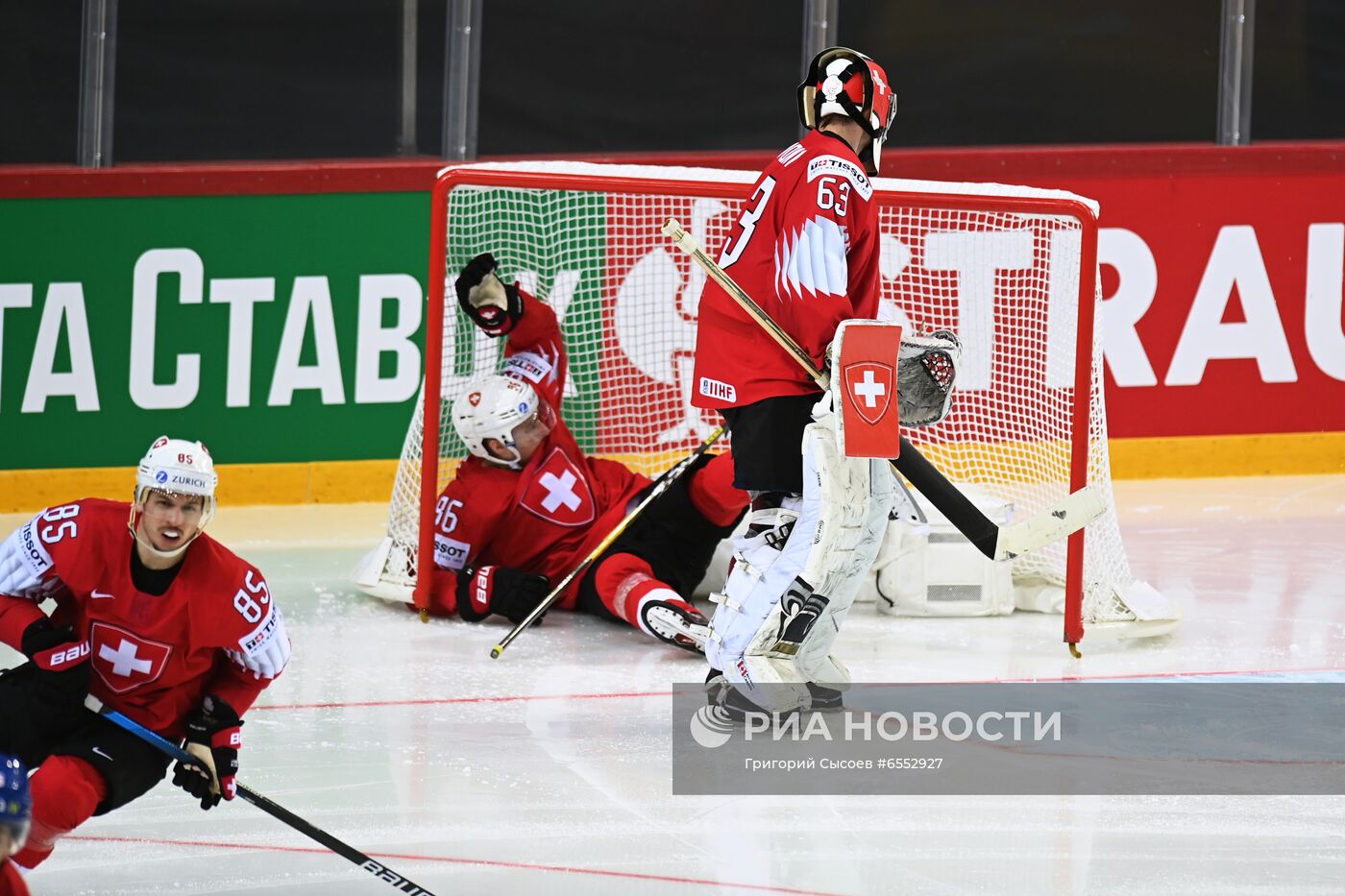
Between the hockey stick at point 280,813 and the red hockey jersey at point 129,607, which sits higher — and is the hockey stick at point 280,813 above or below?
below

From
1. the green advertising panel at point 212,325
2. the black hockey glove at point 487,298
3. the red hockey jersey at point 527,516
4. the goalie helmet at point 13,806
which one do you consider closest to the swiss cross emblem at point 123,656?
the goalie helmet at point 13,806

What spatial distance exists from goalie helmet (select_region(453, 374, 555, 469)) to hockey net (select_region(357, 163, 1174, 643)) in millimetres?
88

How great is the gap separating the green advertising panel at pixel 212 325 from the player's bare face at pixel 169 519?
10.1ft

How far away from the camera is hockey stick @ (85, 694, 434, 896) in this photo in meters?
3.14

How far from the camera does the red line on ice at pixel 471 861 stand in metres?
3.40

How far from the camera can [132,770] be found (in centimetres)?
315

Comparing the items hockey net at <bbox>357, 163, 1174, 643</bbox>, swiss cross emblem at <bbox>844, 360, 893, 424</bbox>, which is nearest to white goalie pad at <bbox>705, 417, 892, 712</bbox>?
swiss cross emblem at <bbox>844, 360, 893, 424</bbox>

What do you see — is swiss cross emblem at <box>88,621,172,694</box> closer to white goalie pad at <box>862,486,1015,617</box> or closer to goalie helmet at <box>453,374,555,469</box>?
goalie helmet at <box>453,374,555,469</box>

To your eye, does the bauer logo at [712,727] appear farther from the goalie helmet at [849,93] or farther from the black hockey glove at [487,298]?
the black hockey glove at [487,298]

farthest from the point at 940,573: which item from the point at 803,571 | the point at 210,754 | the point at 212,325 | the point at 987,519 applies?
the point at 210,754

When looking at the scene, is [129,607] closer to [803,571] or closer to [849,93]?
[803,571]

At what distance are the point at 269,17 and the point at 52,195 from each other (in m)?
1.13

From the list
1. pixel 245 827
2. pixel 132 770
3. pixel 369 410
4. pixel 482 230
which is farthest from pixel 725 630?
pixel 369 410

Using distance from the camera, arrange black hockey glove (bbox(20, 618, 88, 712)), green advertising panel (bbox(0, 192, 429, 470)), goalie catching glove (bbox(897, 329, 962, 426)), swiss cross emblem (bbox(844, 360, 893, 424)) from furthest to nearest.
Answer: green advertising panel (bbox(0, 192, 429, 470))
goalie catching glove (bbox(897, 329, 962, 426))
swiss cross emblem (bbox(844, 360, 893, 424))
black hockey glove (bbox(20, 618, 88, 712))
